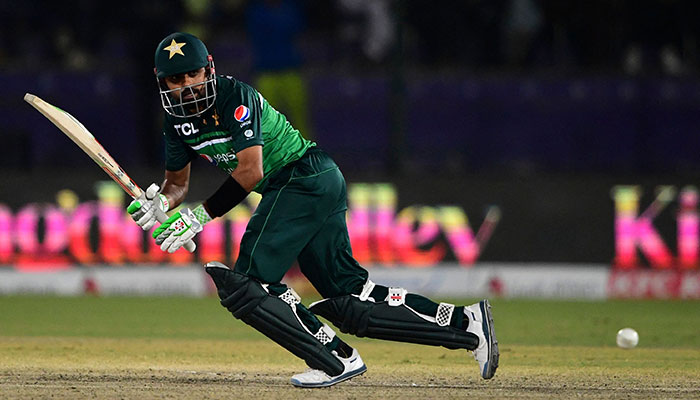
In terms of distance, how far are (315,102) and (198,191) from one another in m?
2.11

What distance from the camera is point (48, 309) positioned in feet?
38.1

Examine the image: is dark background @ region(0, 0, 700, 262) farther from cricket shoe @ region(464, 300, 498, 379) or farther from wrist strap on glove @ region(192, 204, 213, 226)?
wrist strap on glove @ region(192, 204, 213, 226)

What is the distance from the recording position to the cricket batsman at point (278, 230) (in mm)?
5871

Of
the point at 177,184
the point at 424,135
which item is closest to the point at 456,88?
the point at 424,135

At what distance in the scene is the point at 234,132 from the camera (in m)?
5.86

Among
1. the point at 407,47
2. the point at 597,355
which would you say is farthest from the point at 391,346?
the point at 407,47

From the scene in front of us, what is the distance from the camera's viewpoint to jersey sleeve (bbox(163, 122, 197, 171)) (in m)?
6.29

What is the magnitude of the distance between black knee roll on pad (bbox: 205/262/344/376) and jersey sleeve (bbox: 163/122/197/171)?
2.38 feet

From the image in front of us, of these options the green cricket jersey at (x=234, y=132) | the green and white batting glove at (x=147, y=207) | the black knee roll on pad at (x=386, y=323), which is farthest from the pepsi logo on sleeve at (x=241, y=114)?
the black knee roll on pad at (x=386, y=323)

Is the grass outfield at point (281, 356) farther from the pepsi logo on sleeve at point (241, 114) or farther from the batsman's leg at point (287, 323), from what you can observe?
the pepsi logo on sleeve at point (241, 114)

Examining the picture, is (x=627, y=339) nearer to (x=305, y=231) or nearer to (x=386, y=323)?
(x=386, y=323)

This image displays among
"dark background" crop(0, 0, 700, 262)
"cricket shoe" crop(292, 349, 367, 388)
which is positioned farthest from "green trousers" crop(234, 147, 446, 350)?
"dark background" crop(0, 0, 700, 262)

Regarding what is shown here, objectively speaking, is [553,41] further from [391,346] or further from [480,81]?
[391,346]

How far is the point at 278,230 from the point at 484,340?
1.28 metres
